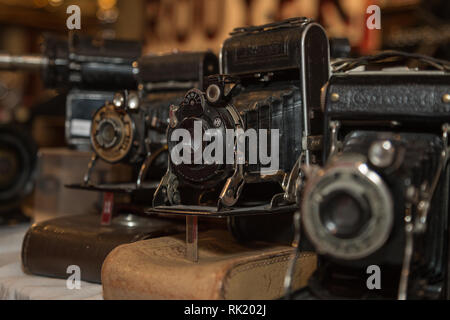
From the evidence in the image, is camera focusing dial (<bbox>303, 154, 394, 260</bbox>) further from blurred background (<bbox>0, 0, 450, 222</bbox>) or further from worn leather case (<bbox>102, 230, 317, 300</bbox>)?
blurred background (<bbox>0, 0, 450, 222</bbox>)

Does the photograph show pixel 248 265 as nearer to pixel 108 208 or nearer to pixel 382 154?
pixel 382 154

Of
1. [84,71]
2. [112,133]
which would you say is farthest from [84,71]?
[112,133]

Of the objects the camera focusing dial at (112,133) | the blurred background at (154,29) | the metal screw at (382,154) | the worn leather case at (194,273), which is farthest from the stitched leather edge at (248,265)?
the blurred background at (154,29)

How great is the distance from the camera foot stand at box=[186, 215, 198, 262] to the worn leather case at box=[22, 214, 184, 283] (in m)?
0.23

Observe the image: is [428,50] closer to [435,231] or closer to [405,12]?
[405,12]

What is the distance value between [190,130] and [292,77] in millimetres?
350

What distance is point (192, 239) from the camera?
1393mm

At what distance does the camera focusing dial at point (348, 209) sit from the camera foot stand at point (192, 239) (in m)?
0.39

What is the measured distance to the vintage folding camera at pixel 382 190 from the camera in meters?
1.02

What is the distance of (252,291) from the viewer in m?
1.26

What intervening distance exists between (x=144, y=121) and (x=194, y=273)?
2.21 feet

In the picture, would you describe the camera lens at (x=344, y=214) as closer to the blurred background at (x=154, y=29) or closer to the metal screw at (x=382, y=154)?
the metal screw at (x=382, y=154)

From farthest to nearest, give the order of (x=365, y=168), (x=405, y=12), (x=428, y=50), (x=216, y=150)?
1. (x=405, y=12)
2. (x=428, y=50)
3. (x=216, y=150)
4. (x=365, y=168)

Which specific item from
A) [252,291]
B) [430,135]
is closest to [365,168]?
[430,135]
